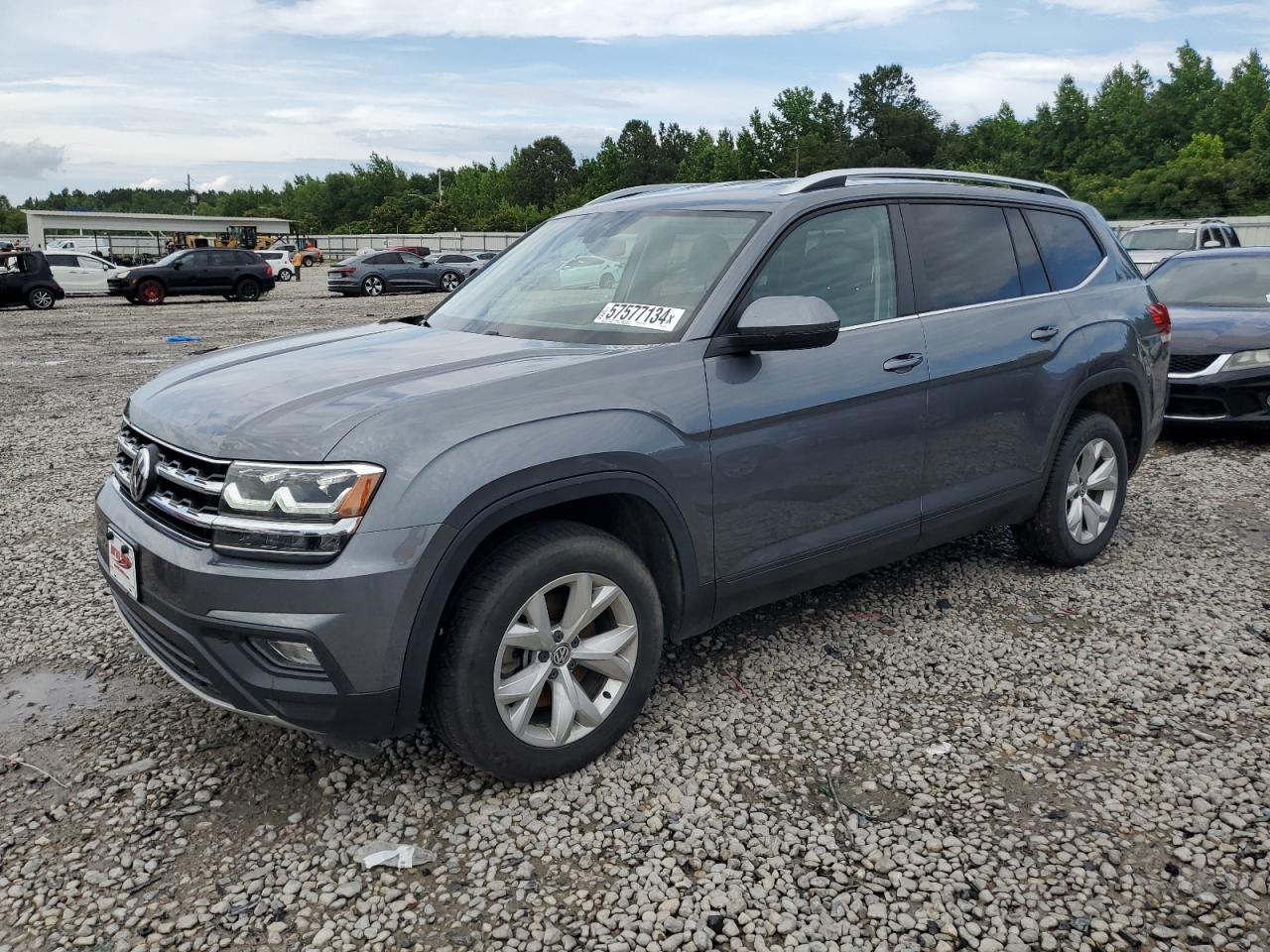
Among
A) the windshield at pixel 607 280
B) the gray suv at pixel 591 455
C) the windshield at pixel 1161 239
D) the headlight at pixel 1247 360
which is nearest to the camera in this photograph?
the gray suv at pixel 591 455

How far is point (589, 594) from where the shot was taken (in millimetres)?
3076

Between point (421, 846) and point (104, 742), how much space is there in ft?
4.36

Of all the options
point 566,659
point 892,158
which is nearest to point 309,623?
point 566,659

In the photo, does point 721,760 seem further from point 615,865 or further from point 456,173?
point 456,173

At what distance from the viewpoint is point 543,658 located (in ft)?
10.0

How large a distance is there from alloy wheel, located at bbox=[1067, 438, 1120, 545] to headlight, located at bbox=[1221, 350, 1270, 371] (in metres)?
3.46

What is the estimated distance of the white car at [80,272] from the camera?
28516 millimetres

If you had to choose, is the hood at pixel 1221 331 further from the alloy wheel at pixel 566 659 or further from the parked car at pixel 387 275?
the parked car at pixel 387 275

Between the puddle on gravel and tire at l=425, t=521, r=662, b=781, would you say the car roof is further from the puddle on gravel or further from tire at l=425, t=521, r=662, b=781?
the puddle on gravel

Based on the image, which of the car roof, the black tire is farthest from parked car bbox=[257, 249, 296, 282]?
the car roof

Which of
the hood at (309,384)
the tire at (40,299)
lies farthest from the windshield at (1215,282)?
the tire at (40,299)

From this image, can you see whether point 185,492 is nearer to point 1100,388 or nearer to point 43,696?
point 43,696

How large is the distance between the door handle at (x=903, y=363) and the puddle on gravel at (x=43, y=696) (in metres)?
3.17

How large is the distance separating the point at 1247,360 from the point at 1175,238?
14821 millimetres
